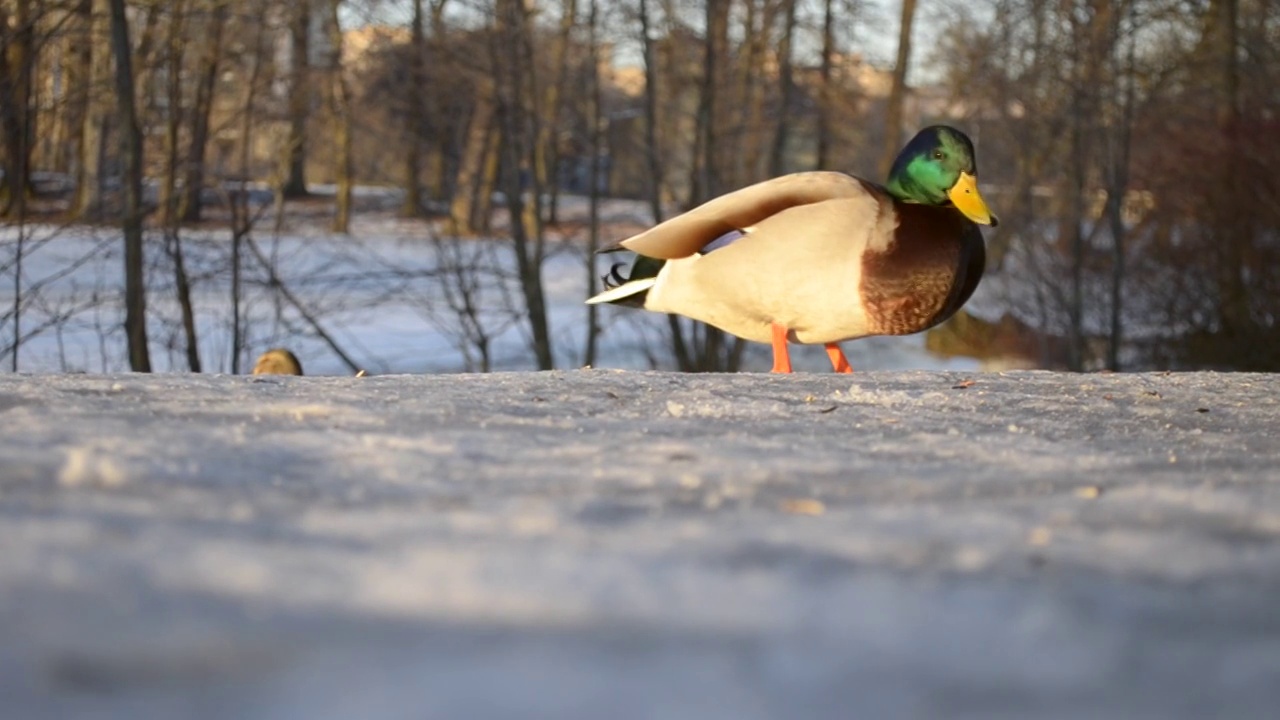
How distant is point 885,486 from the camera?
1584mm

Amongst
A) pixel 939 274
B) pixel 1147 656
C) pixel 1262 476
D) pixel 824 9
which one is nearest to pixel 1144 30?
pixel 824 9

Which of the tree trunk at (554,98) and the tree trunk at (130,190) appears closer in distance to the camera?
the tree trunk at (130,190)

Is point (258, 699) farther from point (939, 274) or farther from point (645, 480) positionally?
point (939, 274)

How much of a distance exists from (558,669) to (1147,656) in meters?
0.41

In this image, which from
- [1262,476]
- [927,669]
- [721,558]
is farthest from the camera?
[1262,476]

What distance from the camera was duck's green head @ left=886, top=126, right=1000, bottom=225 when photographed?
164 inches

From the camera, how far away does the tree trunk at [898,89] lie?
23.2m

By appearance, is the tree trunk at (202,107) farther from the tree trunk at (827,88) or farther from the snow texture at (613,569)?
the tree trunk at (827,88)

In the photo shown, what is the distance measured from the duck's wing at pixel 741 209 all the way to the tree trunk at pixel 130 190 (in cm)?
399

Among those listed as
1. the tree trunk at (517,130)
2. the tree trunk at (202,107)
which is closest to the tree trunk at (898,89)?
the tree trunk at (517,130)

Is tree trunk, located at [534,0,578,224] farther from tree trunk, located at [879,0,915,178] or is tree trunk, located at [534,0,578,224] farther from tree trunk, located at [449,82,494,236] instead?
tree trunk, located at [879,0,915,178]

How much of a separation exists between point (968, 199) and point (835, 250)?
0.48 metres

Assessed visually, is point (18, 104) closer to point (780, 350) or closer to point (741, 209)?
point (741, 209)

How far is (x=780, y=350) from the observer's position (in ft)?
13.5
